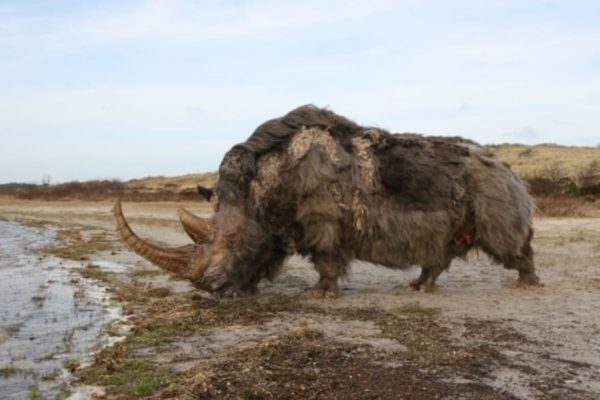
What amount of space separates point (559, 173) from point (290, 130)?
29.6 metres

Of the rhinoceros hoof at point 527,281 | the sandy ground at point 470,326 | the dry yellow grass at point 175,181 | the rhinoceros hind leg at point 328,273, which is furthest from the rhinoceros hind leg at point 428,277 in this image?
the dry yellow grass at point 175,181

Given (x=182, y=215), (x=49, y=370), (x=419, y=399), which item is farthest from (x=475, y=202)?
(x=49, y=370)

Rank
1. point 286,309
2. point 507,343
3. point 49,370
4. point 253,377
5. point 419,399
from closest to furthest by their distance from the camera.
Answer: point 419,399 → point 253,377 → point 49,370 → point 507,343 → point 286,309

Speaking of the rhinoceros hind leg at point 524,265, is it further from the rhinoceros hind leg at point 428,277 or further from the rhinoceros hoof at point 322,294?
the rhinoceros hoof at point 322,294

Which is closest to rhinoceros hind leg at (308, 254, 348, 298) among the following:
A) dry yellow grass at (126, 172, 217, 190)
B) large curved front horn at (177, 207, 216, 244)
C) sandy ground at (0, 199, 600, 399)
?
sandy ground at (0, 199, 600, 399)

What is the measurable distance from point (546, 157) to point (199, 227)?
4325cm

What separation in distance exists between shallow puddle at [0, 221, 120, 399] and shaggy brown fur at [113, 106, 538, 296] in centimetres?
184

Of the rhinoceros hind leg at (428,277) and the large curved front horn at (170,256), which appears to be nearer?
the large curved front horn at (170,256)

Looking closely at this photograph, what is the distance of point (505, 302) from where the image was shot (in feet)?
34.9

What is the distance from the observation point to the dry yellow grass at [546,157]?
4211 cm

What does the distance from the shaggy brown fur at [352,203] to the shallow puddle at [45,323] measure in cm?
184

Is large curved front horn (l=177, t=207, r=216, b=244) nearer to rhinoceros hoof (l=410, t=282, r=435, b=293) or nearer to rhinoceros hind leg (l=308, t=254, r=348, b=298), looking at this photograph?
rhinoceros hind leg (l=308, t=254, r=348, b=298)

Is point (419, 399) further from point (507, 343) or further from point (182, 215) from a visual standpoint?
point (182, 215)

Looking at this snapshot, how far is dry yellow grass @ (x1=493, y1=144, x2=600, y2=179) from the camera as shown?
4211cm
